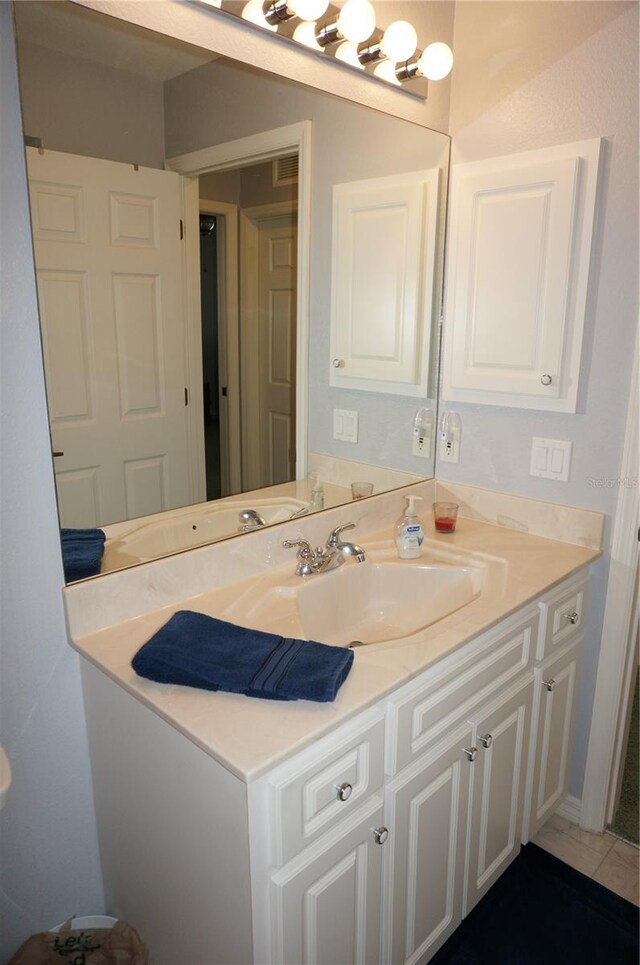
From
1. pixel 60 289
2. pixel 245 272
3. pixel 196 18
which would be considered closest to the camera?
pixel 60 289

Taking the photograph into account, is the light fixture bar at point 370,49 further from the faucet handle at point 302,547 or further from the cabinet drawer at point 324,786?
the cabinet drawer at point 324,786

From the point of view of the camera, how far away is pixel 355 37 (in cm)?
151

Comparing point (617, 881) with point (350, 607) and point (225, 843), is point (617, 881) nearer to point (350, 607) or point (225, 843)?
point (350, 607)

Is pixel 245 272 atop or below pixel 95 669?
atop

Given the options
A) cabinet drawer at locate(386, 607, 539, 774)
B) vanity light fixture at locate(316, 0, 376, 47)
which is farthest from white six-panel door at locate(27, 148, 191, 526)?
cabinet drawer at locate(386, 607, 539, 774)

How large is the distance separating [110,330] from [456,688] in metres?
0.98

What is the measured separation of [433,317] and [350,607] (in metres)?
0.92

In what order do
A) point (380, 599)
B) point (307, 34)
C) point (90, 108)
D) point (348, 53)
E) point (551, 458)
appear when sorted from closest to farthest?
1. point (90, 108)
2. point (307, 34)
3. point (348, 53)
4. point (380, 599)
5. point (551, 458)

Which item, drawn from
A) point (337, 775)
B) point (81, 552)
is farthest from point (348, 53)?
point (337, 775)

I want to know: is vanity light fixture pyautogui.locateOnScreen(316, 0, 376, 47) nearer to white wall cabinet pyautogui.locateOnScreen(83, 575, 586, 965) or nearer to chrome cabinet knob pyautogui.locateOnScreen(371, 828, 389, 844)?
white wall cabinet pyautogui.locateOnScreen(83, 575, 586, 965)

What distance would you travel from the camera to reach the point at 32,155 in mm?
1096

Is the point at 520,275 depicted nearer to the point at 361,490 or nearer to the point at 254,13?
the point at 361,490

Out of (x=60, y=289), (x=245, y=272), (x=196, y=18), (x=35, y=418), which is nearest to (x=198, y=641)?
(x=35, y=418)

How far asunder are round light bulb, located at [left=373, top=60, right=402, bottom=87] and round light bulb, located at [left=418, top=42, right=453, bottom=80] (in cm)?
7
